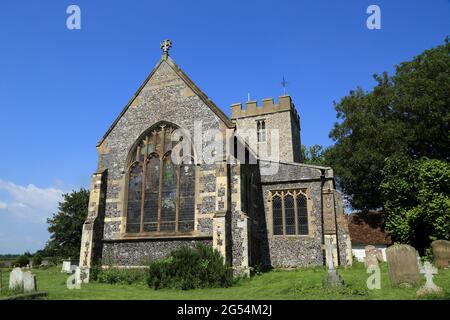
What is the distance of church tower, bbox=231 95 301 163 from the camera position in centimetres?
3288

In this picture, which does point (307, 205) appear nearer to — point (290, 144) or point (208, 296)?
point (208, 296)

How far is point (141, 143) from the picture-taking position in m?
18.7

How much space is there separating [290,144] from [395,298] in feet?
77.0

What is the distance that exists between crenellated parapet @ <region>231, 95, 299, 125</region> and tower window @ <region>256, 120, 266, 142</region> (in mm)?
887

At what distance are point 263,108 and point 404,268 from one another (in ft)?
80.6

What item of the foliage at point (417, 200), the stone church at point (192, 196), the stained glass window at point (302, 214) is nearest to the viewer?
the stone church at point (192, 196)

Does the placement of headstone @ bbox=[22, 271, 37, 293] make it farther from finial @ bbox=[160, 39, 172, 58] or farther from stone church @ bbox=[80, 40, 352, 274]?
finial @ bbox=[160, 39, 172, 58]

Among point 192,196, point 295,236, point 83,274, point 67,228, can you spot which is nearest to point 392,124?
point 295,236

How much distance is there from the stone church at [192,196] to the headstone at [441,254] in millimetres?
4141

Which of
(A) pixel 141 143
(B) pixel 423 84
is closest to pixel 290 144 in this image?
(B) pixel 423 84

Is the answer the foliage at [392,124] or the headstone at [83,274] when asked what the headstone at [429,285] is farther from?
the foliage at [392,124]

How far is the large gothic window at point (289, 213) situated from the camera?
20219mm

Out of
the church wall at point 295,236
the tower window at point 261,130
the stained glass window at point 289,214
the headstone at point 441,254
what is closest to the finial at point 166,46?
the church wall at point 295,236

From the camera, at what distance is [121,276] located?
15.7 meters
